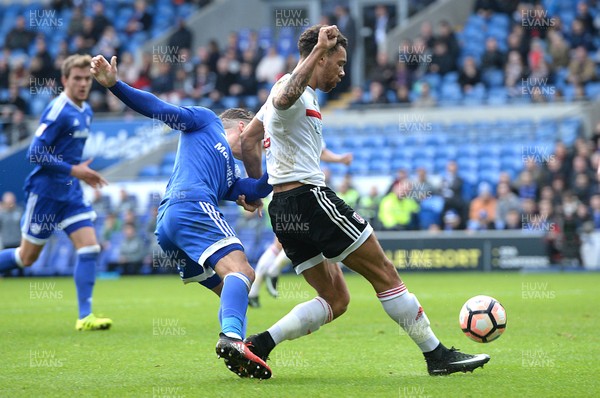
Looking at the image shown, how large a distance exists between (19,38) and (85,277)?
20.2 m

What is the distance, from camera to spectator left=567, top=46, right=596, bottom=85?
2331 centimetres

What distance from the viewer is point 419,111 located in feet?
78.2

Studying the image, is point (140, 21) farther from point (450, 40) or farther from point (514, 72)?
point (514, 72)

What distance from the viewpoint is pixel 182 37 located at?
2794 centimetres

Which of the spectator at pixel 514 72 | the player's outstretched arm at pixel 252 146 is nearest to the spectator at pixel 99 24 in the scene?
the spectator at pixel 514 72

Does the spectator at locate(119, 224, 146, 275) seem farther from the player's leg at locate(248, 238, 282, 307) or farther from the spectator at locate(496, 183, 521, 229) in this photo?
the player's leg at locate(248, 238, 282, 307)

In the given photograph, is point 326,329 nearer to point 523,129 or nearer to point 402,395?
point 402,395

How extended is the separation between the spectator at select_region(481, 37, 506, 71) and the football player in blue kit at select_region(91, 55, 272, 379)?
1755 centimetres

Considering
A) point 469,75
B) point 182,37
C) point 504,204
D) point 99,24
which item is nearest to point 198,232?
point 504,204

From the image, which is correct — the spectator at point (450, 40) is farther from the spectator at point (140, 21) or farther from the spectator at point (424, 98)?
the spectator at point (140, 21)

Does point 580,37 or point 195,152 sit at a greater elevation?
point 580,37

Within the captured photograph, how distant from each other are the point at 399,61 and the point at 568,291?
11.6 m

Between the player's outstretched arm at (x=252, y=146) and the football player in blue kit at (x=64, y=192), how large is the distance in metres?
3.22

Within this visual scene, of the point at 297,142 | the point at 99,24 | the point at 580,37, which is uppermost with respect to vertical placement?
the point at 99,24
